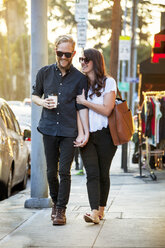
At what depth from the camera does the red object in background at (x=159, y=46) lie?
54.1 feet

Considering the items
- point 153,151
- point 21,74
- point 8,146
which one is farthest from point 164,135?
point 21,74

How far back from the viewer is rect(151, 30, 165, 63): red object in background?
54.1ft

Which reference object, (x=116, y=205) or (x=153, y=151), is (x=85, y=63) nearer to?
(x=116, y=205)

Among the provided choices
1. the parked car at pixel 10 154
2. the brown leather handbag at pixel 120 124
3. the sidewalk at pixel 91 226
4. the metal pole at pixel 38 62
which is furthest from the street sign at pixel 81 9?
the brown leather handbag at pixel 120 124

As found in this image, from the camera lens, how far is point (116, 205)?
8930mm

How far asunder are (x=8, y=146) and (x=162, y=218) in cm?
382

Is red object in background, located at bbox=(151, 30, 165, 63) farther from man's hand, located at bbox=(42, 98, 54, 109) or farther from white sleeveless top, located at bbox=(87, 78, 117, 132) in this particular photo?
man's hand, located at bbox=(42, 98, 54, 109)

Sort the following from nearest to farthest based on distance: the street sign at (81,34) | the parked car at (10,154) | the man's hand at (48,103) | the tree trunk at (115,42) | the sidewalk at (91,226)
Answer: the sidewalk at (91,226), the man's hand at (48,103), the parked car at (10,154), the street sign at (81,34), the tree trunk at (115,42)

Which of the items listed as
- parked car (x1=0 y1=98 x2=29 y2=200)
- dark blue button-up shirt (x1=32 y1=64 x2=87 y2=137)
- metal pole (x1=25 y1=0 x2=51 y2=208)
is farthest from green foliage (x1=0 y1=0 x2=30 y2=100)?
dark blue button-up shirt (x1=32 y1=64 x2=87 y2=137)

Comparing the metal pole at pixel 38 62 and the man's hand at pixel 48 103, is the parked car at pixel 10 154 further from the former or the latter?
the man's hand at pixel 48 103

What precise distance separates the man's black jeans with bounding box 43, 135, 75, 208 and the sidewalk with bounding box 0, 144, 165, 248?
0.34m

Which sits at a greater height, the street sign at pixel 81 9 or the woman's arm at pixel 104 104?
the street sign at pixel 81 9

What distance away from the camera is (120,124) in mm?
7191

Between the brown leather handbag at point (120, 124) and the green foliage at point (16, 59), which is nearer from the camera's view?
the brown leather handbag at point (120, 124)
